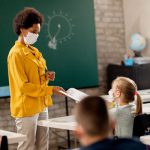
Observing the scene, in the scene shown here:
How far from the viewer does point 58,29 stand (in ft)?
18.8

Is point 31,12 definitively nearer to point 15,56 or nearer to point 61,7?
point 15,56

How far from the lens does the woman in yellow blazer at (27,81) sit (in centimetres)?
349

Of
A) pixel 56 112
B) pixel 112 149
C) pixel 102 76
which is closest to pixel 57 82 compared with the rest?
pixel 56 112

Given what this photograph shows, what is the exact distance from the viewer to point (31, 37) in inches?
142

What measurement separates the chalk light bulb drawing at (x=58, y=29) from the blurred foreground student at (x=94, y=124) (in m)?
4.10

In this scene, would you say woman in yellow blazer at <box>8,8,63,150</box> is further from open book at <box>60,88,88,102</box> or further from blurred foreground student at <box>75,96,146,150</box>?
blurred foreground student at <box>75,96,146,150</box>

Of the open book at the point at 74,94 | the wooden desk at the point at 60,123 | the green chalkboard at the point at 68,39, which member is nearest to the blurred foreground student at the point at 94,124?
the wooden desk at the point at 60,123

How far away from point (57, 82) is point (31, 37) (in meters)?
2.06

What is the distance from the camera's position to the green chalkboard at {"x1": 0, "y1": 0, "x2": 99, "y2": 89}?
5.53m

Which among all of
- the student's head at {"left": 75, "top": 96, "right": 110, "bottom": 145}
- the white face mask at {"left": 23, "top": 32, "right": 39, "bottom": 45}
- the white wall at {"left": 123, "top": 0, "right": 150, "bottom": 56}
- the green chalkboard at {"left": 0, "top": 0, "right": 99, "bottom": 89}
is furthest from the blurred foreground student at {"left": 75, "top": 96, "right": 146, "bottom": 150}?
the white wall at {"left": 123, "top": 0, "right": 150, "bottom": 56}

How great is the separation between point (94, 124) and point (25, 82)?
2.06 meters

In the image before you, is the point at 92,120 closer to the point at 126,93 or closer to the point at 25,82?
the point at 126,93

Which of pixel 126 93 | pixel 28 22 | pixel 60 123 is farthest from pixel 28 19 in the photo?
pixel 126 93

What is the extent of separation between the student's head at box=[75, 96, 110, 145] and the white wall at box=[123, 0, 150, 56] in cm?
489
